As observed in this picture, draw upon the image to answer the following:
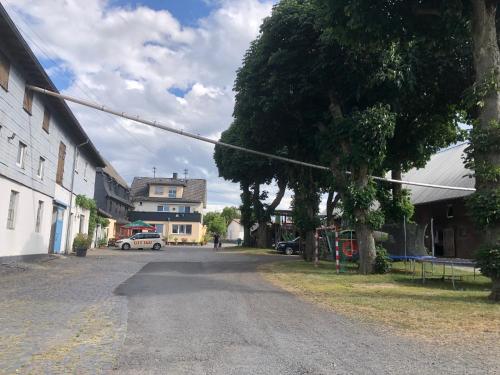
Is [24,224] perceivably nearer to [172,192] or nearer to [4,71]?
[4,71]

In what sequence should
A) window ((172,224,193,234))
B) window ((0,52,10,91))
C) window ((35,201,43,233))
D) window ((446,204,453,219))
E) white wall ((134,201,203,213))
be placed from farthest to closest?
1. white wall ((134,201,203,213))
2. window ((172,224,193,234))
3. window ((446,204,453,219))
4. window ((35,201,43,233))
5. window ((0,52,10,91))

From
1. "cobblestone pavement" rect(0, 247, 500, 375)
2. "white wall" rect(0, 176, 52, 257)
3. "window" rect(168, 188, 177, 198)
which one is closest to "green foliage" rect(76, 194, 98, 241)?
"white wall" rect(0, 176, 52, 257)

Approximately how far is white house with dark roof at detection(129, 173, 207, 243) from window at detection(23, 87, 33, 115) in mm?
46158

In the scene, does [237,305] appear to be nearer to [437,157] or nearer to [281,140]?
[281,140]

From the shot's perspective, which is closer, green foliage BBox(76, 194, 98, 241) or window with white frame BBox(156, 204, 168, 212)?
green foliage BBox(76, 194, 98, 241)

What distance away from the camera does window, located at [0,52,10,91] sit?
16.0 m

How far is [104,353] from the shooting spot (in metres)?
6.02

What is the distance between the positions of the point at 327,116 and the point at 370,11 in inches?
299

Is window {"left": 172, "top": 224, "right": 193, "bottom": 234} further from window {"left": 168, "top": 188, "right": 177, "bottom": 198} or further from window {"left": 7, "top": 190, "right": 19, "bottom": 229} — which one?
window {"left": 7, "top": 190, "right": 19, "bottom": 229}

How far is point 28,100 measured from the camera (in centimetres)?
1895

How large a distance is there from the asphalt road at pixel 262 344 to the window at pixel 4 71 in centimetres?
993

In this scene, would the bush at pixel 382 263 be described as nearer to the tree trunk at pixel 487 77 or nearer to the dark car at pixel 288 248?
the tree trunk at pixel 487 77

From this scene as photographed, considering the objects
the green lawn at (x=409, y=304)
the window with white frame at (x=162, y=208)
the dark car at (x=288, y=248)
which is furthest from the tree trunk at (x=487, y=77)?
the window with white frame at (x=162, y=208)

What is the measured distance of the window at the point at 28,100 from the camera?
18.6 m
